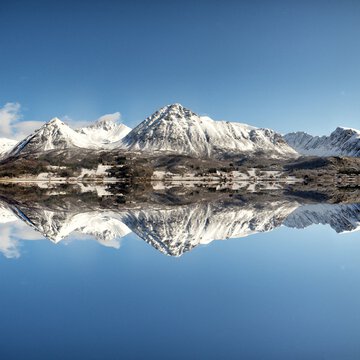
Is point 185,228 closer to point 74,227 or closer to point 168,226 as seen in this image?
point 168,226

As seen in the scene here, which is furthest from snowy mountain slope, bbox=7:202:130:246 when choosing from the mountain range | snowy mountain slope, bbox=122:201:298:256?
snowy mountain slope, bbox=122:201:298:256

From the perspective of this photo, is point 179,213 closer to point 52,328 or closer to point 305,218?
point 305,218

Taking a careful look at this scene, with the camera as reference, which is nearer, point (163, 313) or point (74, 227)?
point (163, 313)

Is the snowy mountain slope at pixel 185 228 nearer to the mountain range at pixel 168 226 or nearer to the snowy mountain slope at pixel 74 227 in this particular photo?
the mountain range at pixel 168 226

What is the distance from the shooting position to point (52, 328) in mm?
15219

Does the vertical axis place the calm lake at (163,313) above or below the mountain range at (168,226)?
below

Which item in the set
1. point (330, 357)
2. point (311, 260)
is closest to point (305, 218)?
point (311, 260)

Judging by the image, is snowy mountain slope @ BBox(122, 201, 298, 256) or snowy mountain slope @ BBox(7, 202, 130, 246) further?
snowy mountain slope @ BBox(7, 202, 130, 246)

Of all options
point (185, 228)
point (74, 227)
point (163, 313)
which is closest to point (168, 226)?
point (185, 228)

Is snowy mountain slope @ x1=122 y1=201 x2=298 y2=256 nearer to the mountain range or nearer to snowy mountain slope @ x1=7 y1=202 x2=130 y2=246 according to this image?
the mountain range

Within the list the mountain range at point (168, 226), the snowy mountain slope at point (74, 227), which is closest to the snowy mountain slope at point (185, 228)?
the mountain range at point (168, 226)

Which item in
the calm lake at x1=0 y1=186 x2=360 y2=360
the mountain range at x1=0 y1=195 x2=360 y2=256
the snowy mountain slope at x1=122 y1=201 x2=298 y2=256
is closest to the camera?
the calm lake at x1=0 y1=186 x2=360 y2=360

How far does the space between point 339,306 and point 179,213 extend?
1705 inches

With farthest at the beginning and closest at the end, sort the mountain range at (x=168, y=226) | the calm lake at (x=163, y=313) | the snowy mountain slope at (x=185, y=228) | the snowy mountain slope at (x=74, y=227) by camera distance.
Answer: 1. the snowy mountain slope at (x=74, y=227)
2. the mountain range at (x=168, y=226)
3. the snowy mountain slope at (x=185, y=228)
4. the calm lake at (x=163, y=313)
